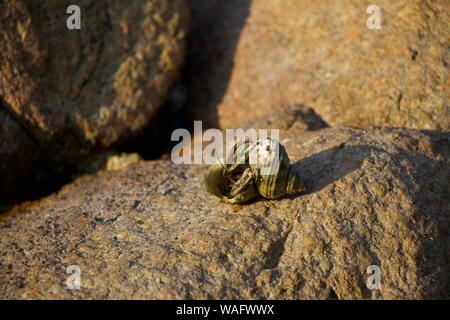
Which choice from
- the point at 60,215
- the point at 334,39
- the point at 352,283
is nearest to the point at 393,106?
the point at 334,39

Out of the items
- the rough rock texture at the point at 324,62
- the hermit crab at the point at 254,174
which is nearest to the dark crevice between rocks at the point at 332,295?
the hermit crab at the point at 254,174

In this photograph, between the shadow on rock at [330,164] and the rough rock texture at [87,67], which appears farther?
the rough rock texture at [87,67]

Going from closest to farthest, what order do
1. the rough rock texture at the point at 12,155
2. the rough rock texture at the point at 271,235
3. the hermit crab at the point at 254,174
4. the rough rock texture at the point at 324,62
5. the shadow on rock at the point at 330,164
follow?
the rough rock texture at the point at 271,235, the hermit crab at the point at 254,174, the shadow on rock at the point at 330,164, the rough rock texture at the point at 12,155, the rough rock texture at the point at 324,62

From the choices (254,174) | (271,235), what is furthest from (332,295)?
(254,174)

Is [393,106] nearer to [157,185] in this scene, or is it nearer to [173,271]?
[157,185]

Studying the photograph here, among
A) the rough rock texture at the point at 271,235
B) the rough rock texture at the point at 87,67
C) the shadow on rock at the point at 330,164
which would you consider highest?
the rough rock texture at the point at 87,67

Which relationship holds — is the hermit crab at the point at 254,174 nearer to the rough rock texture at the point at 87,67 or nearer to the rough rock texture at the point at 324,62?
the rough rock texture at the point at 324,62
